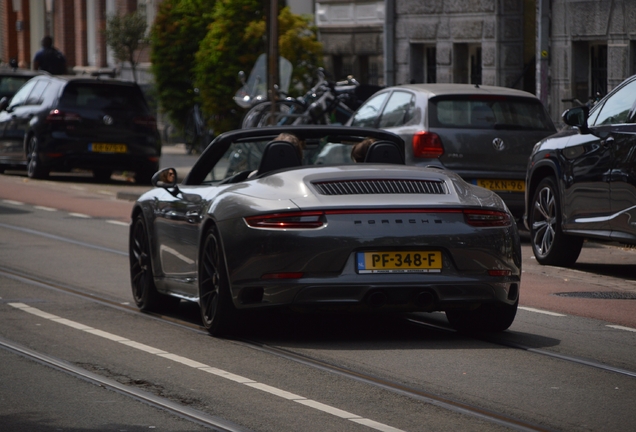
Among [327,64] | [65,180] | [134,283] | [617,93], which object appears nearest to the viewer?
[134,283]

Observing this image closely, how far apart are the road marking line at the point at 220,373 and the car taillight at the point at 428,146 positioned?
20.1 ft

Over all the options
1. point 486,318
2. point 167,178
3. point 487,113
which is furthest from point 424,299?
point 487,113

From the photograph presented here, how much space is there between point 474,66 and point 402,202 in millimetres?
19219

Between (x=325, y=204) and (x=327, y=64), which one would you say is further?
(x=327, y=64)

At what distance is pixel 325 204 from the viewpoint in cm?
812

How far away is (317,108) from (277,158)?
15.3 meters

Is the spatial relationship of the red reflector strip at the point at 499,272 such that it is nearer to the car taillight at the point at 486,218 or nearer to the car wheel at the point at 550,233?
the car taillight at the point at 486,218

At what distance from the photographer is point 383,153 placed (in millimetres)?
9312

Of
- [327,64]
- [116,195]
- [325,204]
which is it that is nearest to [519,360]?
[325,204]

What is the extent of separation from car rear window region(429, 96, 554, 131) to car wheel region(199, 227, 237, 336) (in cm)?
703

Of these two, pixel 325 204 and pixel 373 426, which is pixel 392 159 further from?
pixel 373 426

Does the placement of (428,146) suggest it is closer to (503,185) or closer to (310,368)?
(503,185)

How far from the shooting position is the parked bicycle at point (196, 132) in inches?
1266

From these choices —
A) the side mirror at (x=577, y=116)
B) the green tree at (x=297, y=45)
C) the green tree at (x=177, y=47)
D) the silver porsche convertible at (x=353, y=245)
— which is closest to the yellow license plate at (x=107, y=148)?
the green tree at (x=297, y=45)
